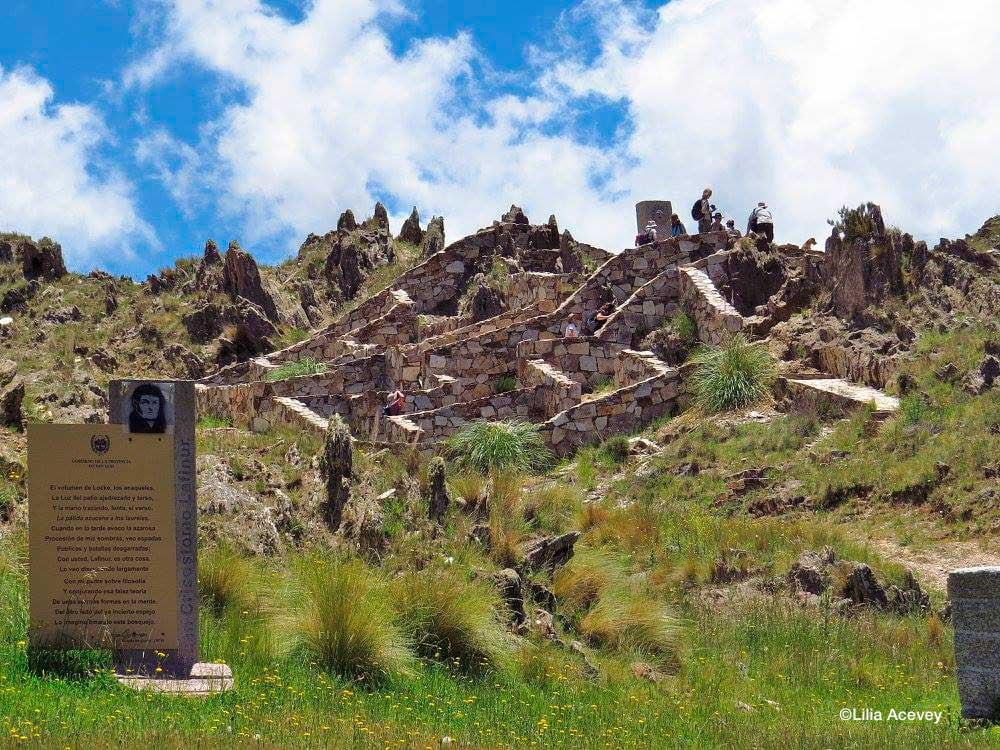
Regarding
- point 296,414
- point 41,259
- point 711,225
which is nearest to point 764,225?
point 711,225

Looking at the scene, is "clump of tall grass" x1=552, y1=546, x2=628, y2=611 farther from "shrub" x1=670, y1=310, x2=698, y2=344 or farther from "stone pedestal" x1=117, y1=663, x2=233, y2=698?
"shrub" x1=670, y1=310, x2=698, y2=344

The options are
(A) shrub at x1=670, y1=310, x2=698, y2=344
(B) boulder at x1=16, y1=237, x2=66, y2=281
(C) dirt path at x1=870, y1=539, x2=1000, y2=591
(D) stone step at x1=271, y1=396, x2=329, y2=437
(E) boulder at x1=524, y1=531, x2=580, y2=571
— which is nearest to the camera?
(E) boulder at x1=524, y1=531, x2=580, y2=571

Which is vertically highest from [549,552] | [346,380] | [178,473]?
[346,380]

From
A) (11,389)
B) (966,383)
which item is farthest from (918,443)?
(11,389)

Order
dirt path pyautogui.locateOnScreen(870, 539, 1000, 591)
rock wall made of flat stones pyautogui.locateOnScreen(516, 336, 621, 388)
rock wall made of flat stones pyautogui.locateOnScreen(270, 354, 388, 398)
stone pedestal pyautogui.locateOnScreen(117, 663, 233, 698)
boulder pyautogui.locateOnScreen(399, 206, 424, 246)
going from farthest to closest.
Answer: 1. boulder pyautogui.locateOnScreen(399, 206, 424, 246)
2. rock wall made of flat stones pyautogui.locateOnScreen(270, 354, 388, 398)
3. rock wall made of flat stones pyautogui.locateOnScreen(516, 336, 621, 388)
4. dirt path pyautogui.locateOnScreen(870, 539, 1000, 591)
5. stone pedestal pyautogui.locateOnScreen(117, 663, 233, 698)

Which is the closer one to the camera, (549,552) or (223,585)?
(223,585)

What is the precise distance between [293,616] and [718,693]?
4.13 meters

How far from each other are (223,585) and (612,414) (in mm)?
15059

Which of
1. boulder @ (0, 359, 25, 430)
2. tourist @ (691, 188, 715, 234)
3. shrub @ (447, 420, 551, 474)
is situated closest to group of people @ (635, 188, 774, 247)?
tourist @ (691, 188, 715, 234)

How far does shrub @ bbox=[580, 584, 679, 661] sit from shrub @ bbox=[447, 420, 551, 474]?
9.28 metres

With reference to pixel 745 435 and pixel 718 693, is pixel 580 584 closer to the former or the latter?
pixel 718 693

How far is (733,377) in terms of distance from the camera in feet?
91.8

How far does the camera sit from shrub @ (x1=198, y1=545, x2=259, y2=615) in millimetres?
14078

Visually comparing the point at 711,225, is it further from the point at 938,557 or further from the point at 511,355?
the point at 938,557
